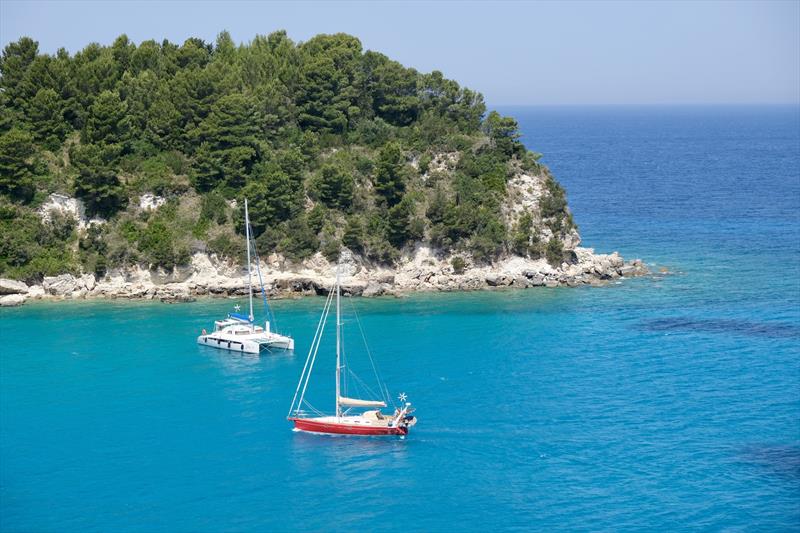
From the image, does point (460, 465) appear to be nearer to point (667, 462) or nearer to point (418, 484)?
point (418, 484)

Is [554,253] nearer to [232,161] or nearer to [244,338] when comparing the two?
[232,161]

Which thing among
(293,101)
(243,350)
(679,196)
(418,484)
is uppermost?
(293,101)

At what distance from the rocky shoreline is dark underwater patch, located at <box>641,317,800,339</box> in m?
13.2

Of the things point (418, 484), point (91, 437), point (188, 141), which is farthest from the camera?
point (188, 141)

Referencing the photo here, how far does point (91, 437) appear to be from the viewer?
169 ft

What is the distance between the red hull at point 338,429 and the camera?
5128 centimetres

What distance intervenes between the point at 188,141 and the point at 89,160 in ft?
32.2

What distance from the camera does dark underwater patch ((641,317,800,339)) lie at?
2702 inches

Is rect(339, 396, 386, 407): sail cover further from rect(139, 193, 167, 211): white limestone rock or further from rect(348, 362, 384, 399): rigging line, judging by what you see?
rect(139, 193, 167, 211): white limestone rock

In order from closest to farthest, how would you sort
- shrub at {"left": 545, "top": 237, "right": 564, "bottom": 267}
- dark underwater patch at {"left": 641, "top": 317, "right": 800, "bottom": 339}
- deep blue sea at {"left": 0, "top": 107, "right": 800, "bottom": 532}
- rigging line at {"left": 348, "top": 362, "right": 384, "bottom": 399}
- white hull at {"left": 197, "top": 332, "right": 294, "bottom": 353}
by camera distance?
1. deep blue sea at {"left": 0, "top": 107, "right": 800, "bottom": 532}
2. rigging line at {"left": 348, "top": 362, "right": 384, "bottom": 399}
3. white hull at {"left": 197, "top": 332, "right": 294, "bottom": 353}
4. dark underwater patch at {"left": 641, "top": 317, "right": 800, "bottom": 339}
5. shrub at {"left": 545, "top": 237, "right": 564, "bottom": 267}

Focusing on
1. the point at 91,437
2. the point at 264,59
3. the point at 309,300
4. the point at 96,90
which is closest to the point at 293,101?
the point at 264,59

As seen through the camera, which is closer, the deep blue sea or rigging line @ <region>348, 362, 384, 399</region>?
the deep blue sea

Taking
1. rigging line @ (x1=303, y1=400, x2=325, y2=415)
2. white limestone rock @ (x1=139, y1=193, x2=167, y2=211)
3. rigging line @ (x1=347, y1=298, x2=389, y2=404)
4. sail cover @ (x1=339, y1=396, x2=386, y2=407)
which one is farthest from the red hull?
white limestone rock @ (x1=139, y1=193, x2=167, y2=211)

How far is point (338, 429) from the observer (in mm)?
51719
